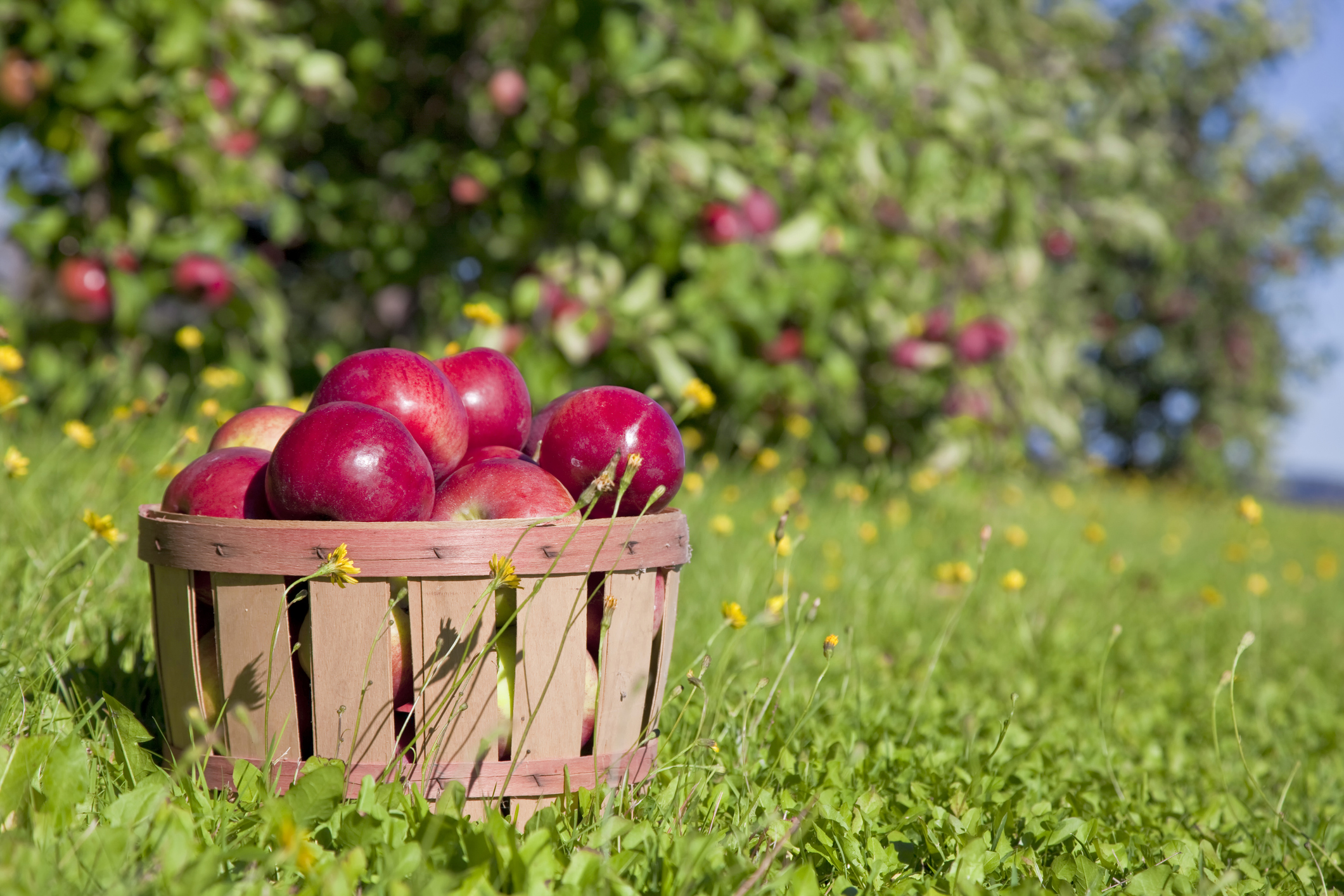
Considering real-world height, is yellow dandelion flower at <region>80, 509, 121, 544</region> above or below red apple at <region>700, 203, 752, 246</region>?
below

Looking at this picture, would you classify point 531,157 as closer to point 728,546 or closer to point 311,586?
point 728,546

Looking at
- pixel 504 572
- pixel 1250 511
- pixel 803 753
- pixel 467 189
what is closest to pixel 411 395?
pixel 504 572

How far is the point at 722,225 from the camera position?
12.0 ft

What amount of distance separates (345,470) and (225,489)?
8.9 inches

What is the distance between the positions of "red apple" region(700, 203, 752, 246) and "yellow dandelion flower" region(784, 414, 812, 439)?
0.71 metres

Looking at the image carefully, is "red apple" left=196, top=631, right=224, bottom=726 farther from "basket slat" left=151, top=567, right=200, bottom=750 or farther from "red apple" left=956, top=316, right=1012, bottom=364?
"red apple" left=956, top=316, right=1012, bottom=364

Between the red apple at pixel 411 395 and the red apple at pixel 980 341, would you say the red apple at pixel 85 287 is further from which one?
the red apple at pixel 980 341

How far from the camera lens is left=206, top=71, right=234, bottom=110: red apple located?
339cm

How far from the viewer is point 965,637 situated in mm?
2934

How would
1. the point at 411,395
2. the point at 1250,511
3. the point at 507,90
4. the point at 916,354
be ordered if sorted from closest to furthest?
the point at 411,395 → the point at 1250,511 → the point at 507,90 → the point at 916,354

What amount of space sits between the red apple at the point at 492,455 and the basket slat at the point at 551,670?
245mm

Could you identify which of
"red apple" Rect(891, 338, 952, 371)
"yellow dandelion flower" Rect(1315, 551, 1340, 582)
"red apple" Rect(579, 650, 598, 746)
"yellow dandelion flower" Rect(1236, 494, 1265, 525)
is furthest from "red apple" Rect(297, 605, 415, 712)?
"yellow dandelion flower" Rect(1315, 551, 1340, 582)

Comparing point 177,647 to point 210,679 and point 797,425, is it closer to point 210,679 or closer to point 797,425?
point 210,679

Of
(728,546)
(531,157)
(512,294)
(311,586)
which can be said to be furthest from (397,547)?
(531,157)
